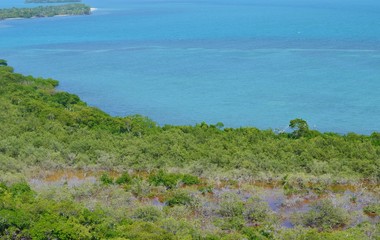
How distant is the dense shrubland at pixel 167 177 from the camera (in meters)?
15.5

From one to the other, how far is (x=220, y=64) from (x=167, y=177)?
2725 cm

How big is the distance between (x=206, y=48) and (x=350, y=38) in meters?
15.7

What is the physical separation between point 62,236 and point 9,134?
11630mm

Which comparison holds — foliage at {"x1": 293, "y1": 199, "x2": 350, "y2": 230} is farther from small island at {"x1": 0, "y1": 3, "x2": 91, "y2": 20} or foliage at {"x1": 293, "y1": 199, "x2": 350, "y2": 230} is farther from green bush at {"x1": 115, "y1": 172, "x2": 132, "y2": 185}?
small island at {"x1": 0, "y1": 3, "x2": 91, "y2": 20}

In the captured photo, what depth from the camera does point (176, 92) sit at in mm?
38781

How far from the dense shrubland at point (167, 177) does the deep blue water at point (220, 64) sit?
7095mm

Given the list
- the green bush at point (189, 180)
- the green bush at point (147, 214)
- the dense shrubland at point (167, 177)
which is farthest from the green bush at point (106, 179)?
the green bush at point (147, 214)

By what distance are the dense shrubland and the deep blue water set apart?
7095 mm

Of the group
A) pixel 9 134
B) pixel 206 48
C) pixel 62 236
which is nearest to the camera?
pixel 62 236

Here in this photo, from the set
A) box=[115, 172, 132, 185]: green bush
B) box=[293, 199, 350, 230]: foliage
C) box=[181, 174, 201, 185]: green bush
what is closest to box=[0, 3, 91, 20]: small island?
box=[115, 172, 132, 185]: green bush

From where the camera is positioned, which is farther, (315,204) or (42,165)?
(42,165)

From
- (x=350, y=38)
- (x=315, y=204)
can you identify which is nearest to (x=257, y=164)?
(x=315, y=204)

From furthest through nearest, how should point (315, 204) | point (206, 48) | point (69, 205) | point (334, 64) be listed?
point (206, 48) < point (334, 64) < point (315, 204) < point (69, 205)

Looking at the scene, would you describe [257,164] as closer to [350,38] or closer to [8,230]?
[8,230]
